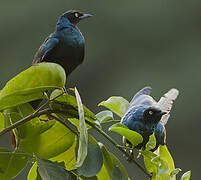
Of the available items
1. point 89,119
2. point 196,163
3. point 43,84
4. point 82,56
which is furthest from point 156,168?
point 196,163

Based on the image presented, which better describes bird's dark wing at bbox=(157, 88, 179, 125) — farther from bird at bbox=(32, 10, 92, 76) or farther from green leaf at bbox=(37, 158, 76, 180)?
bird at bbox=(32, 10, 92, 76)

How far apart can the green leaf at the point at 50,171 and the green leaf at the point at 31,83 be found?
0.38 ft

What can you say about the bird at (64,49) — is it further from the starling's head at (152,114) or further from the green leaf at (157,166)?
the green leaf at (157,166)

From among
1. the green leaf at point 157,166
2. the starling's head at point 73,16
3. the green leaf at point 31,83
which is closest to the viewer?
the green leaf at point 31,83

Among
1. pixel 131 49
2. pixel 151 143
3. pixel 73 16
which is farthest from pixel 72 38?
pixel 131 49

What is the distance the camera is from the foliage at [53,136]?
0.94 meters

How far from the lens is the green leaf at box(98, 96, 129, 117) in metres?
1.20

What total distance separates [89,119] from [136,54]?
9091 mm

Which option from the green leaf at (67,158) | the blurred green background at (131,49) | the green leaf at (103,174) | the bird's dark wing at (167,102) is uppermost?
the bird's dark wing at (167,102)

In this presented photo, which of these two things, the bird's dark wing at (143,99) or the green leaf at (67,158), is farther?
the bird's dark wing at (143,99)

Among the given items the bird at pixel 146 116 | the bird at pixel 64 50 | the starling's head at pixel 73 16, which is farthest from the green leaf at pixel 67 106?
the starling's head at pixel 73 16

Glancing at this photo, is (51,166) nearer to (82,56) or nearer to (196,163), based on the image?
(82,56)

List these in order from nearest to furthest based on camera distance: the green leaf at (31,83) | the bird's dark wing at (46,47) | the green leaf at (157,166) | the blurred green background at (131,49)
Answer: the green leaf at (31,83) < the green leaf at (157,166) < the bird's dark wing at (46,47) < the blurred green background at (131,49)

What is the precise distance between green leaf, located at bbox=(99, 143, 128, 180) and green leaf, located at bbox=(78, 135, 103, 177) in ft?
0.05
